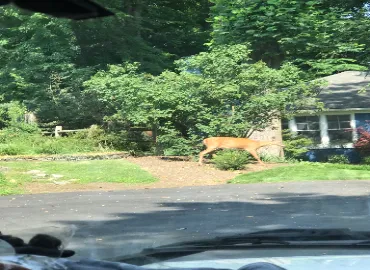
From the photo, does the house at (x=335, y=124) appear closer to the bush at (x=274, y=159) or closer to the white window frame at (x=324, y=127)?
the white window frame at (x=324, y=127)

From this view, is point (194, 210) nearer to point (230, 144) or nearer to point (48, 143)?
point (230, 144)

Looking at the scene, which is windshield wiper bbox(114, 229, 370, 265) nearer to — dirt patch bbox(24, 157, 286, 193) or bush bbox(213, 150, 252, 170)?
dirt patch bbox(24, 157, 286, 193)

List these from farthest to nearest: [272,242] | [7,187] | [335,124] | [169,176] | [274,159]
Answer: [335,124]
[274,159]
[169,176]
[7,187]
[272,242]

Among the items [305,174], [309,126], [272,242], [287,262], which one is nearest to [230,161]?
[305,174]

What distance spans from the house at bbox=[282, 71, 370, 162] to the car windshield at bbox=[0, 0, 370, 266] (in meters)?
0.05

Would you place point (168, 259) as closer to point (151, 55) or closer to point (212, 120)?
point (212, 120)

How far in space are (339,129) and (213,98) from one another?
273 inches

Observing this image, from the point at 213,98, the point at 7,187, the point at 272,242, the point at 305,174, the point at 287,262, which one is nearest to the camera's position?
the point at 287,262

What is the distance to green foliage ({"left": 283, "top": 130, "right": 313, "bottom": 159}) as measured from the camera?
2402cm

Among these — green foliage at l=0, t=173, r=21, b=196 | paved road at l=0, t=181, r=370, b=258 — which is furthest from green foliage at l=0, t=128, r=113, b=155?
paved road at l=0, t=181, r=370, b=258

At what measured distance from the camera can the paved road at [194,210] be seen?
9352 millimetres

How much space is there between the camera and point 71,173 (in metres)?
19.5

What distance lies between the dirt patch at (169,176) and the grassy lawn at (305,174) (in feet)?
2.58

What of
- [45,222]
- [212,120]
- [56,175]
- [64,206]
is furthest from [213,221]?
[212,120]
